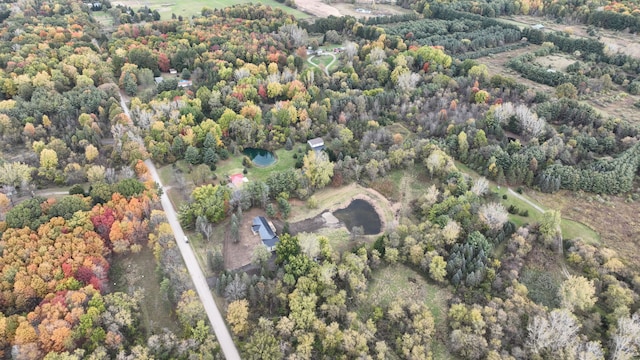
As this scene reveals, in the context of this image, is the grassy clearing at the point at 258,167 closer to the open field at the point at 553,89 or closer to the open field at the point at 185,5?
the open field at the point at 553,89

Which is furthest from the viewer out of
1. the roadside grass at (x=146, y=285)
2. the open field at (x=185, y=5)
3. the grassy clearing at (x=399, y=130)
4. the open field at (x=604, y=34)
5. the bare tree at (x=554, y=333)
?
the open field at (x=185, y=5)

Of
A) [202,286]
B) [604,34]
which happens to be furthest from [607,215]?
[604,34]

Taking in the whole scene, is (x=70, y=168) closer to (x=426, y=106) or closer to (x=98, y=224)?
(x=98, y=224)

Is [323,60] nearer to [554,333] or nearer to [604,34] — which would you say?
[554,333]

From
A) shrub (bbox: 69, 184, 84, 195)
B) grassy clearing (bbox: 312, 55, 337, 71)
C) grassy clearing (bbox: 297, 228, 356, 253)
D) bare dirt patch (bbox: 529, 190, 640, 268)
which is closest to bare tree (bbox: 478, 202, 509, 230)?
bare dirt patch (bbox: 529, 190, 640, 268)

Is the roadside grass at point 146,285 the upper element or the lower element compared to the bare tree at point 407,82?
lower

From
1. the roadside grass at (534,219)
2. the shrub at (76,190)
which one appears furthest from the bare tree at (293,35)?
the shrub at (76,190)

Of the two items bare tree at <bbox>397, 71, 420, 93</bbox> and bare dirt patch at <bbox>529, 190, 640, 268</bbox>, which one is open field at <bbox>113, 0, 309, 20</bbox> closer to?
bare tree at <bbox>397, 71, 420, 93</bbox>
